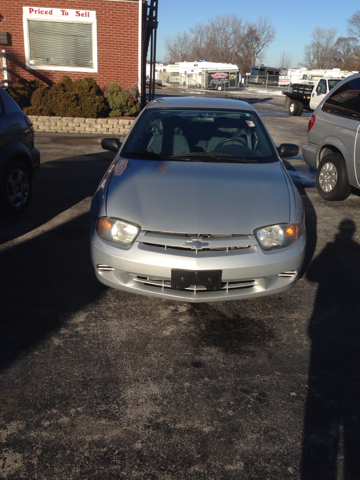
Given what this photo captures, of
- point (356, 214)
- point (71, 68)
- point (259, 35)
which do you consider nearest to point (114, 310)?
point (356, 214)

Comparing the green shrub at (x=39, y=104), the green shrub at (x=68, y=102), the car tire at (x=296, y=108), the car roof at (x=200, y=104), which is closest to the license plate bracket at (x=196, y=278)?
the car roof at (x=200, y=104)

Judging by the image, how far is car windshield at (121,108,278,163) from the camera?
4.30 meters

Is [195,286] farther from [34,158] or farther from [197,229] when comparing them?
[34,158]

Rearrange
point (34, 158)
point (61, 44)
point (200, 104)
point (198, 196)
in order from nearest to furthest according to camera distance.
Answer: point (198, 196)
point (200, 104)
point (34, 158)
point (61, 44)

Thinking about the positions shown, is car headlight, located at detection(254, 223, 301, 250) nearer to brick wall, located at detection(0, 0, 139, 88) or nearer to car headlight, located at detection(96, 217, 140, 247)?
car headlight, located at detection(96, 217, 140, 247)

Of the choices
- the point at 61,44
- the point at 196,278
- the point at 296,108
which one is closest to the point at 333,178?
the point at 196,278

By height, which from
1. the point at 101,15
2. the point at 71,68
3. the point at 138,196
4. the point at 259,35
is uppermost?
the point at 259,35

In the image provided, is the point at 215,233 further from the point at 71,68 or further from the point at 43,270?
the point at 71,68

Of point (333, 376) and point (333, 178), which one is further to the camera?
point (333, 178)

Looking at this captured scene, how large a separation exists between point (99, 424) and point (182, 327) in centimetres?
115

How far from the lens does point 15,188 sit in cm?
576

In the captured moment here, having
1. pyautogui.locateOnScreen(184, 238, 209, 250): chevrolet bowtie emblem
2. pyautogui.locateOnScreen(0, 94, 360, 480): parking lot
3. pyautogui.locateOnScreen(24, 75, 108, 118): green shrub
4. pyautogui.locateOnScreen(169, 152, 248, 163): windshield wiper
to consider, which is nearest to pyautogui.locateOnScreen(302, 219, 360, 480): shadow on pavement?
pyautogui.locateOnScreen(0, 94, 360, 480): parking lot

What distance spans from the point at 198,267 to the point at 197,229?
29 centimetres

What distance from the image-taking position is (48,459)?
2180 mm
